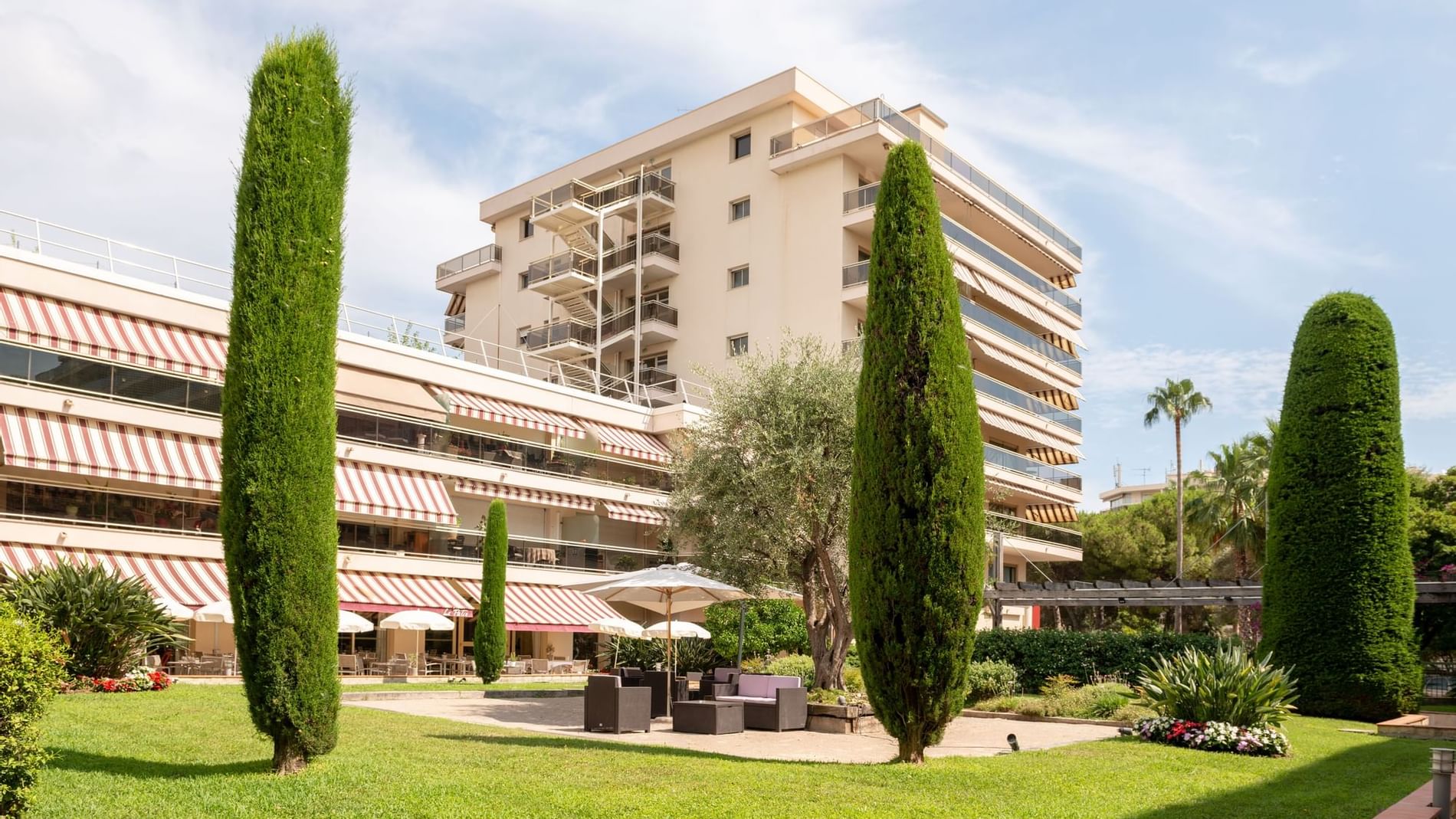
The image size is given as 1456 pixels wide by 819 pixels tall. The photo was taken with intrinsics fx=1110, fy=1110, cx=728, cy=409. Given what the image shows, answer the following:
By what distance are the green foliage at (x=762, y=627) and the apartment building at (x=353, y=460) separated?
4.95 meters

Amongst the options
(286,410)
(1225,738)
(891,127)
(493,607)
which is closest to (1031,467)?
(891,127)

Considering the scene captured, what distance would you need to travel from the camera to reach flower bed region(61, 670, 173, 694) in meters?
17.9

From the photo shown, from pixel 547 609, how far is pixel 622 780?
26.9 meters

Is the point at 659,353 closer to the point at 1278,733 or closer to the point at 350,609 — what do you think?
the point at 350,609

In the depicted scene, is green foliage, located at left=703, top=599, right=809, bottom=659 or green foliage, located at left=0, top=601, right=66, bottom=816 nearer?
green foliage, located at left=0, top=601, right=66, bottom=816

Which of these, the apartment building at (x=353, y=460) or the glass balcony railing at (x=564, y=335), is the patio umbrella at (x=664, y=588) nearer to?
the apartment building at (x=353, y=460)

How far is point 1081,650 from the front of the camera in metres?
24.4

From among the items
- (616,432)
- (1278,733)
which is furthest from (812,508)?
(616,432)

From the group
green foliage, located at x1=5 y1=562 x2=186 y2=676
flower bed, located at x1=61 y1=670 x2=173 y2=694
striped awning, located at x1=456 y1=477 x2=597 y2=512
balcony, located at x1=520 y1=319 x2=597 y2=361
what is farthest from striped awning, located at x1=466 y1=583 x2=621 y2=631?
green foliage, located at x1=5 y1=562 x2=186 y2=676

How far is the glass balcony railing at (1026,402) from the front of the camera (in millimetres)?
47281

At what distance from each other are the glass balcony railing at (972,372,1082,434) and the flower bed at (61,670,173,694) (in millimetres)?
32694

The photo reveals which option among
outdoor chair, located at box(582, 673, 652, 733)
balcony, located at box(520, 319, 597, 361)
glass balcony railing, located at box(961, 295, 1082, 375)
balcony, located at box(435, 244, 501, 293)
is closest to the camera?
outdoor chair, located at box(582, 673, 652, 733)

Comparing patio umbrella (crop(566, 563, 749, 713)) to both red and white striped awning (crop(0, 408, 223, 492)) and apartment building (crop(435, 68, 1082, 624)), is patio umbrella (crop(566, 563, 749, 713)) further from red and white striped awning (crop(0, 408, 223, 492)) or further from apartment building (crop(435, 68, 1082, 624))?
apartment building (crop(435, 68, 1082, 624))

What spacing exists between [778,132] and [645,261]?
7.95m
